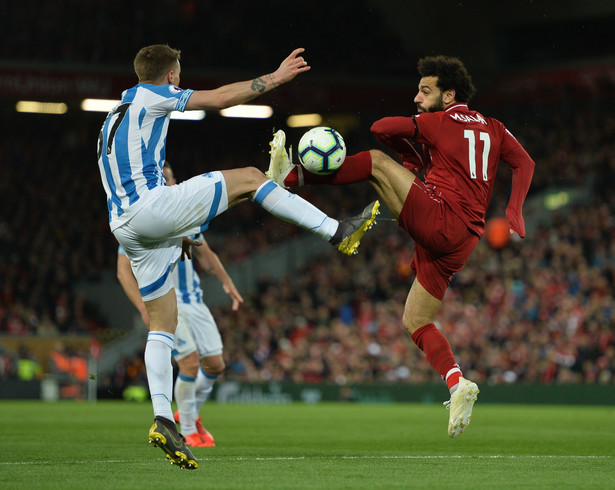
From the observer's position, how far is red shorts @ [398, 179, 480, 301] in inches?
269

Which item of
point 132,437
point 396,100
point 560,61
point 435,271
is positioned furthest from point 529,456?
point 560,61

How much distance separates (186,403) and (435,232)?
11.4 ft

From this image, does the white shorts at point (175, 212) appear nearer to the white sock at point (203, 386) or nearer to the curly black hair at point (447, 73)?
the curly black hair at point (447, 73)

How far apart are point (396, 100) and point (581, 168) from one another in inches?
234

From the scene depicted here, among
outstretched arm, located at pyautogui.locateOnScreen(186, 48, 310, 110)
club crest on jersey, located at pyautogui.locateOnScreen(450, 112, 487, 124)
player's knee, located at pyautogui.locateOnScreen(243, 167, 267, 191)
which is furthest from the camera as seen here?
club crest on jersey, located at pyautogui.locateOnScreen(450, 112, 487, 124)

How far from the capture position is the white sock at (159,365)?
20.8 feet

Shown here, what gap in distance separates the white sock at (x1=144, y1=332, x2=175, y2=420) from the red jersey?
2112mm

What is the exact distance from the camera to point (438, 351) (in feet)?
23.9

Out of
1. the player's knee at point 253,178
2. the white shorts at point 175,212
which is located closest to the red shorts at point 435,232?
the player's knee at point 253,178

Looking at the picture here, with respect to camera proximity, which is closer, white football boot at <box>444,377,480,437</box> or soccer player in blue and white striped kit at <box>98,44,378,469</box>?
soccer player in blue and white striped kit at <box>98,44,378,469</box>

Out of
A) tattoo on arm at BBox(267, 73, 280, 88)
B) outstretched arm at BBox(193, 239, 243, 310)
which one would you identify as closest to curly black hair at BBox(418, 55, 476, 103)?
tattoo on arm at BBox(267, 73, 280, 88)

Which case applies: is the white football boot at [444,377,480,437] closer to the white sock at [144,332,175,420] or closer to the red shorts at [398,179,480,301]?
the red shorts at [398,179,480,301]

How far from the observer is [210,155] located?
3195 cm

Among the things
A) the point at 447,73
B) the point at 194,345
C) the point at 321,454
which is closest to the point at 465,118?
the point at 447,73
